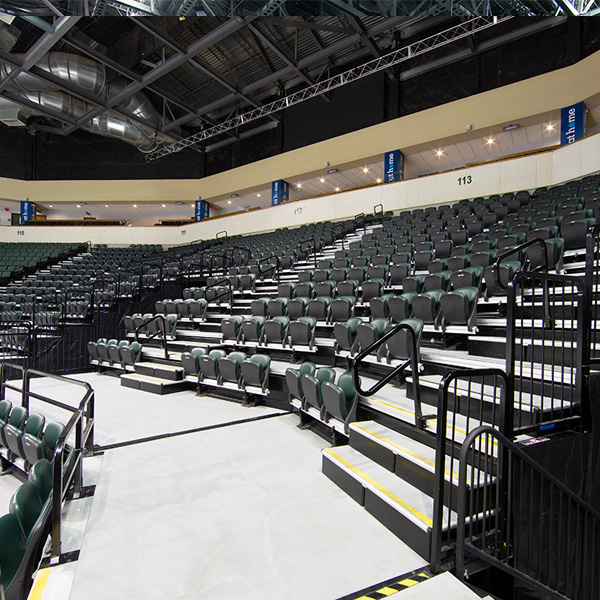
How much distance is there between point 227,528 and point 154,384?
3761 millimetres

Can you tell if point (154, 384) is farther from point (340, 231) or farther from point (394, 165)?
point (394, 165)

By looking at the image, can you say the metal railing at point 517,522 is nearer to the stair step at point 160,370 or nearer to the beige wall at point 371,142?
the stair step at point 160,370

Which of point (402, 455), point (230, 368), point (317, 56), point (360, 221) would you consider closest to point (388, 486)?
point (402, 455)

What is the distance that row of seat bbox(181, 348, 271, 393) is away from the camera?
4766mm

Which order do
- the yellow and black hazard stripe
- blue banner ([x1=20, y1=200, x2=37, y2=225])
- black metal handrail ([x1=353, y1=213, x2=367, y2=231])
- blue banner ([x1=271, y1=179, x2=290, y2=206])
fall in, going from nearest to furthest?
the yellow and black hazard stripe < black metal handrail ([x1=353, y1=213, x2=367, y2=231]) < blue banner ([x1=271, y1=179, x2=290, y2=206]) < blue banner ([x1=20, y1=200, x2=37, y2=225])

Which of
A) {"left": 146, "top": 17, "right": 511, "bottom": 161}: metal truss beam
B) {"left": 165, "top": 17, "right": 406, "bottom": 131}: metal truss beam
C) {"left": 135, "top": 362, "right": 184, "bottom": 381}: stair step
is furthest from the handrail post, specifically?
{"left": 165, "top": 17, "right": 406, "bottom": 131}: metal truss beam

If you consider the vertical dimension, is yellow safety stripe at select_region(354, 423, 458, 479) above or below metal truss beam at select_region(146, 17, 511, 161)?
below

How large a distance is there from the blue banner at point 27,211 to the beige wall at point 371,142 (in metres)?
0.38

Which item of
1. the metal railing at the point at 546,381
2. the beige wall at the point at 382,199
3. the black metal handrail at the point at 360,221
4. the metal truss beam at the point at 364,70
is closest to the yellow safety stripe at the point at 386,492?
the metal railing at the point at 546,381

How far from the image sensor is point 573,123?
9711mm

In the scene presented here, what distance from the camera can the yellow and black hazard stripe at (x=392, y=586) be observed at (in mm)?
1737

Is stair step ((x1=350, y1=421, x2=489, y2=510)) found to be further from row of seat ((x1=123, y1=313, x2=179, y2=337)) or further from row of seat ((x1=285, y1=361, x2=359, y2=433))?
row of seat ((x1=123, y1=313, x2=179, y2=337))

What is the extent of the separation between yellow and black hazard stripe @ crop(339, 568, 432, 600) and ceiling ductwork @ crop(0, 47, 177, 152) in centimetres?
1487

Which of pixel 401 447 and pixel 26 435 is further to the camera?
pixel 26 435
